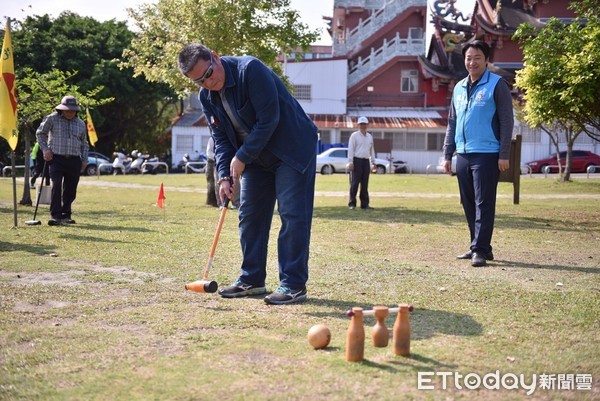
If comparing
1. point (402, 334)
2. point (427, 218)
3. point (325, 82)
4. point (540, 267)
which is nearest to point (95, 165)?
point (325, 82)

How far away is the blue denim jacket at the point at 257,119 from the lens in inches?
235

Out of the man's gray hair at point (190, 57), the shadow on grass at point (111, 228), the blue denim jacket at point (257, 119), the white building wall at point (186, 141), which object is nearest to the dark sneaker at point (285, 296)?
the blue denim jacket at point (257, 119)

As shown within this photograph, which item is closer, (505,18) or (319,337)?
(319,337)

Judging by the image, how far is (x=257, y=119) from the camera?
603 centimetres

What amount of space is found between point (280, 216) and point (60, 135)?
747 centimetres

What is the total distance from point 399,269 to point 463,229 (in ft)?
16.5

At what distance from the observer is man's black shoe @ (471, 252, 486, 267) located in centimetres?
825

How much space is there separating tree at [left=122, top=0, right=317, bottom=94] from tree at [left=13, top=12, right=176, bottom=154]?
27564 millimetres

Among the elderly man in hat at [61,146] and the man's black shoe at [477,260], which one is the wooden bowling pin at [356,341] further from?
the elderly man in hat at [61,146]

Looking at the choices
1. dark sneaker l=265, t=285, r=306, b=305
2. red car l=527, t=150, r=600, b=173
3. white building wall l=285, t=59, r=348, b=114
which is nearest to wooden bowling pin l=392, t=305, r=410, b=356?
dark sneaker l=265, t=285, r=306, b=305

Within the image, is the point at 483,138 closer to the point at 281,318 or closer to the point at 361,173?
the point at 281,318

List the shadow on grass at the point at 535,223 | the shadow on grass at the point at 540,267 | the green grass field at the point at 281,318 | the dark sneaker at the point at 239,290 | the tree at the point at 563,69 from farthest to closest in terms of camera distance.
Result: the shadow on grass at the point at 535,223, the tree at the point at 563,69, the shadow on grass at the point at 540,267, the dark sneaker at the point at 239,290, the green grass field at the point at 281,318

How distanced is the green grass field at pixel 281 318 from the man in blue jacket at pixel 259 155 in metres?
0.43

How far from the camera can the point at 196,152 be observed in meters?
51.7
